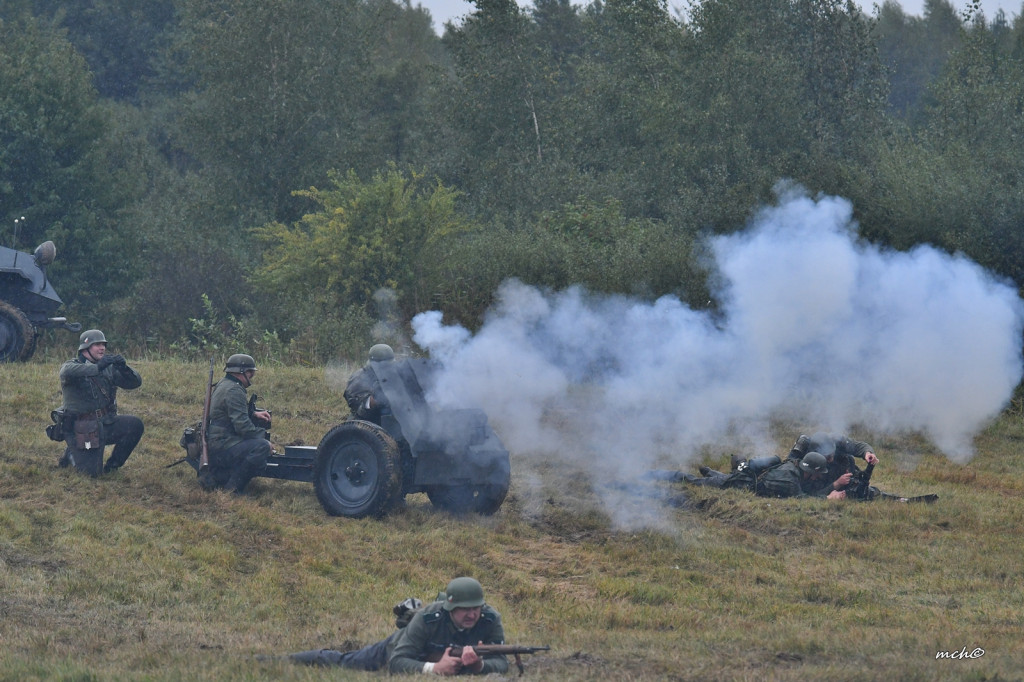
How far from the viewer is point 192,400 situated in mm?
17297

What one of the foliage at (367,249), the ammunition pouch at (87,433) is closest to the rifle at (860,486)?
the ammunition pouch at (87,433)

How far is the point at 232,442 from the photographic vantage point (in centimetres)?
1262

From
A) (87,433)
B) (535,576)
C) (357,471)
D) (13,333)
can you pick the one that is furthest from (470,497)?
(13,333)

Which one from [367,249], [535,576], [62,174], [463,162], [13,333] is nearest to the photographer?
[535,576]

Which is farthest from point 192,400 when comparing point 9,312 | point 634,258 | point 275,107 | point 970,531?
point 275,107

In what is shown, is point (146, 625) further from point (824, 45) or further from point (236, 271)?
point (824, 45)

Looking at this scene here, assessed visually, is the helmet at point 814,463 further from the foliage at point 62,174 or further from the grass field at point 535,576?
the foliage at point 62,174

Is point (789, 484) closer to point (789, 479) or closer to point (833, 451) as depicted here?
point (789, 479)

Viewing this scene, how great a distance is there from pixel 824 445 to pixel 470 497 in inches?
171

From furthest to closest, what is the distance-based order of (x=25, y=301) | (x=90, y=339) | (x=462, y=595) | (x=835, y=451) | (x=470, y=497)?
(x=25, y=301) → (x=835, y=451) → (x=90, y=339) → (x=470, y=497) → (x=462, y=595)

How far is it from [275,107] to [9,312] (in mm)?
19979

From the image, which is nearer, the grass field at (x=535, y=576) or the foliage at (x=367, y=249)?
the grass field at (x=535, y=576)

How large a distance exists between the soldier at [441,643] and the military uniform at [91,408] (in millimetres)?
5816

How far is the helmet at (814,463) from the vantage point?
1388cm
